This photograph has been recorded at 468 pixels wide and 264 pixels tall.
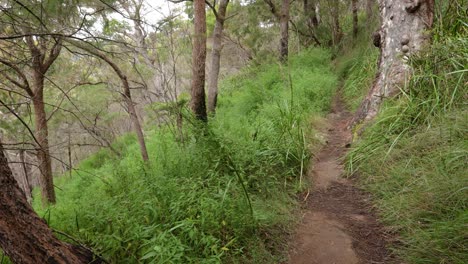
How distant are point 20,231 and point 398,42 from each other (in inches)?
173

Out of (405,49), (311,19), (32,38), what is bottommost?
(405,49)

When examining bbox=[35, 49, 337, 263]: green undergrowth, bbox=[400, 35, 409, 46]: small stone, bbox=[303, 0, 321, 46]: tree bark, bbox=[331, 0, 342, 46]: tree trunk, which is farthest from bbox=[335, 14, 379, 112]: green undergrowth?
bbox=[35, 49, 337, 263]: green undergrowth

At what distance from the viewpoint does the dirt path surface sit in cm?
209

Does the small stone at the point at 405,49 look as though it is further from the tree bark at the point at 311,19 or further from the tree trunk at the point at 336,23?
the tree bark at the point at 311,19

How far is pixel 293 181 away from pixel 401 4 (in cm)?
279

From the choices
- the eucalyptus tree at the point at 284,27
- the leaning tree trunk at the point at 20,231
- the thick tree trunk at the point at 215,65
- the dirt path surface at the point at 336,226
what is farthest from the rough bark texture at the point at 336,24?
the leaning tree trunk at the point at 20,231

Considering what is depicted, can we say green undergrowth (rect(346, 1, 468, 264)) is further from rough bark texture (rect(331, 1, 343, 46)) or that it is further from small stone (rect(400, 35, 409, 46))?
rough bark texture (rect(331, 1, 343, 46))

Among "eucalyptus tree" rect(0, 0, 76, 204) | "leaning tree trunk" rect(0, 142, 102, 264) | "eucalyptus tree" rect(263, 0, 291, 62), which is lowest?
"leaning tree trunk" rect(0, 142, 102, 264)

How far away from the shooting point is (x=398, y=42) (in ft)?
12.5

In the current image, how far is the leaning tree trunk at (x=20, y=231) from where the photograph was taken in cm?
138

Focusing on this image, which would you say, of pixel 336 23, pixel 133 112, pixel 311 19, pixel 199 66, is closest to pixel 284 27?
pixel 336 23

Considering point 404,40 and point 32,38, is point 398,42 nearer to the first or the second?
point 404,40

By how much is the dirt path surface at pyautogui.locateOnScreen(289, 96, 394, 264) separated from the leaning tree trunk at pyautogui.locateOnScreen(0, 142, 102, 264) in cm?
159

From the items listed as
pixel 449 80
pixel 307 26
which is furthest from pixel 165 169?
pixel 307 26
